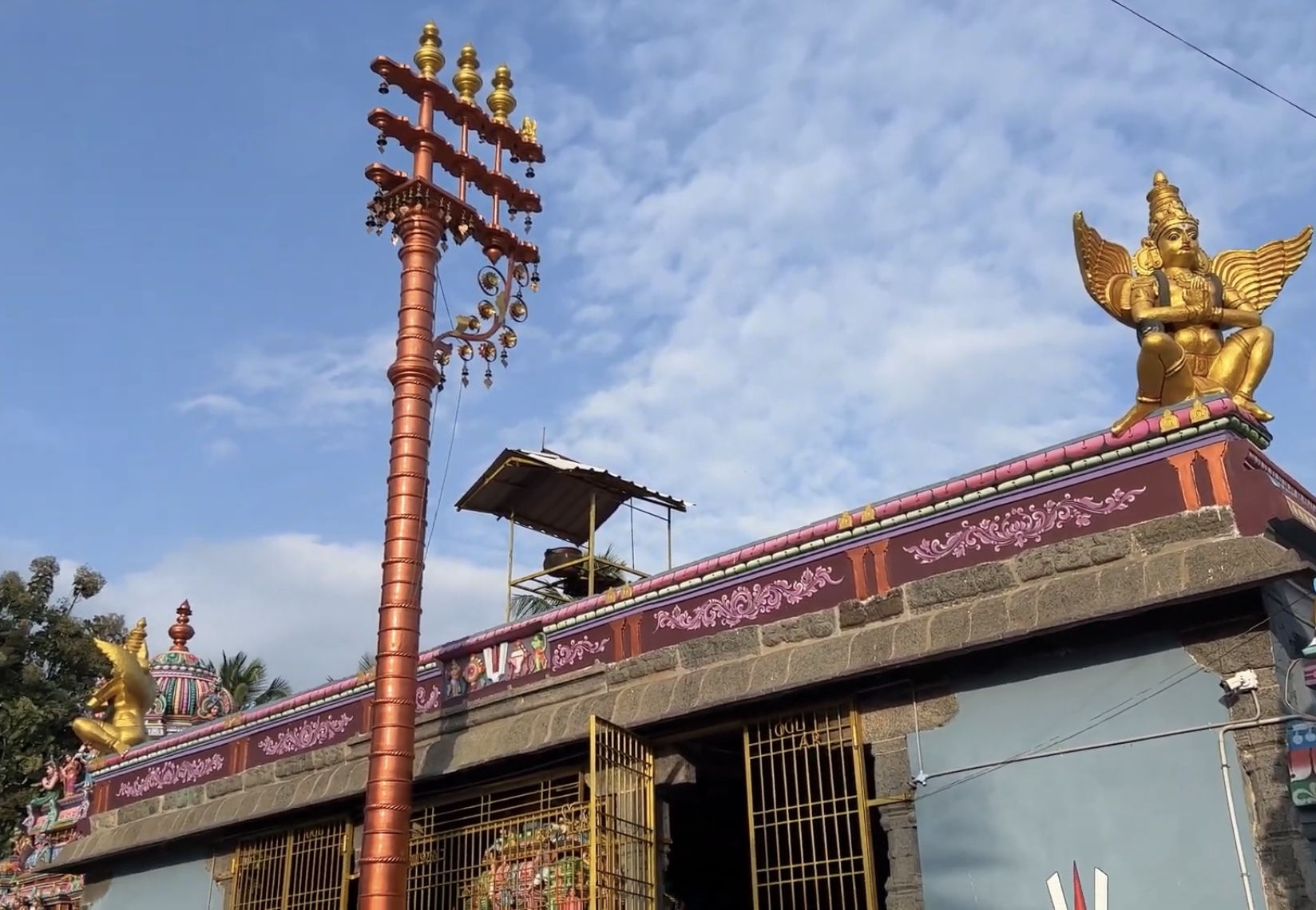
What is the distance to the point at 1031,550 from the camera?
9625 mm

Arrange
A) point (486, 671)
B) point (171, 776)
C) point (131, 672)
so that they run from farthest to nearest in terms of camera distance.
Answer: point (131, 672) → point (171, 776) → point (486, 671)

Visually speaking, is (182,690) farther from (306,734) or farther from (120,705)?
(306,734)

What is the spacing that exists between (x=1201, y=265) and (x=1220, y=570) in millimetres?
2677

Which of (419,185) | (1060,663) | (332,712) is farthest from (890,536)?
(332,712)

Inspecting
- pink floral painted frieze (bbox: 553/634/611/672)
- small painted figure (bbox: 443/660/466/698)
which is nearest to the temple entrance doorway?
pink floral painted frieze (bbox: 553/634/611/672)

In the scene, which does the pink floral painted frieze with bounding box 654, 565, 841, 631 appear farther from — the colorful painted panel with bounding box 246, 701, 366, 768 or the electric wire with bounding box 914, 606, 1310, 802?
the colorful painted panel with bounding box 246, 701, 366, 768

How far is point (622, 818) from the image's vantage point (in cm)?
1084

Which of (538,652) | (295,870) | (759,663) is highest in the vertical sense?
(538,652)

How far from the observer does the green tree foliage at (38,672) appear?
25922 millimetres

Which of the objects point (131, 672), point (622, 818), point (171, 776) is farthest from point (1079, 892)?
point (131, 672)

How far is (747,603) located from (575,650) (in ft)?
6.53

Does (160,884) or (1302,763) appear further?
(160,884)

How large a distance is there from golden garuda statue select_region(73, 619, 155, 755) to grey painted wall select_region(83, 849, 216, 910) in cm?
178

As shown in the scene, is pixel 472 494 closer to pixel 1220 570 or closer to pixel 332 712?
pixel 332 712
